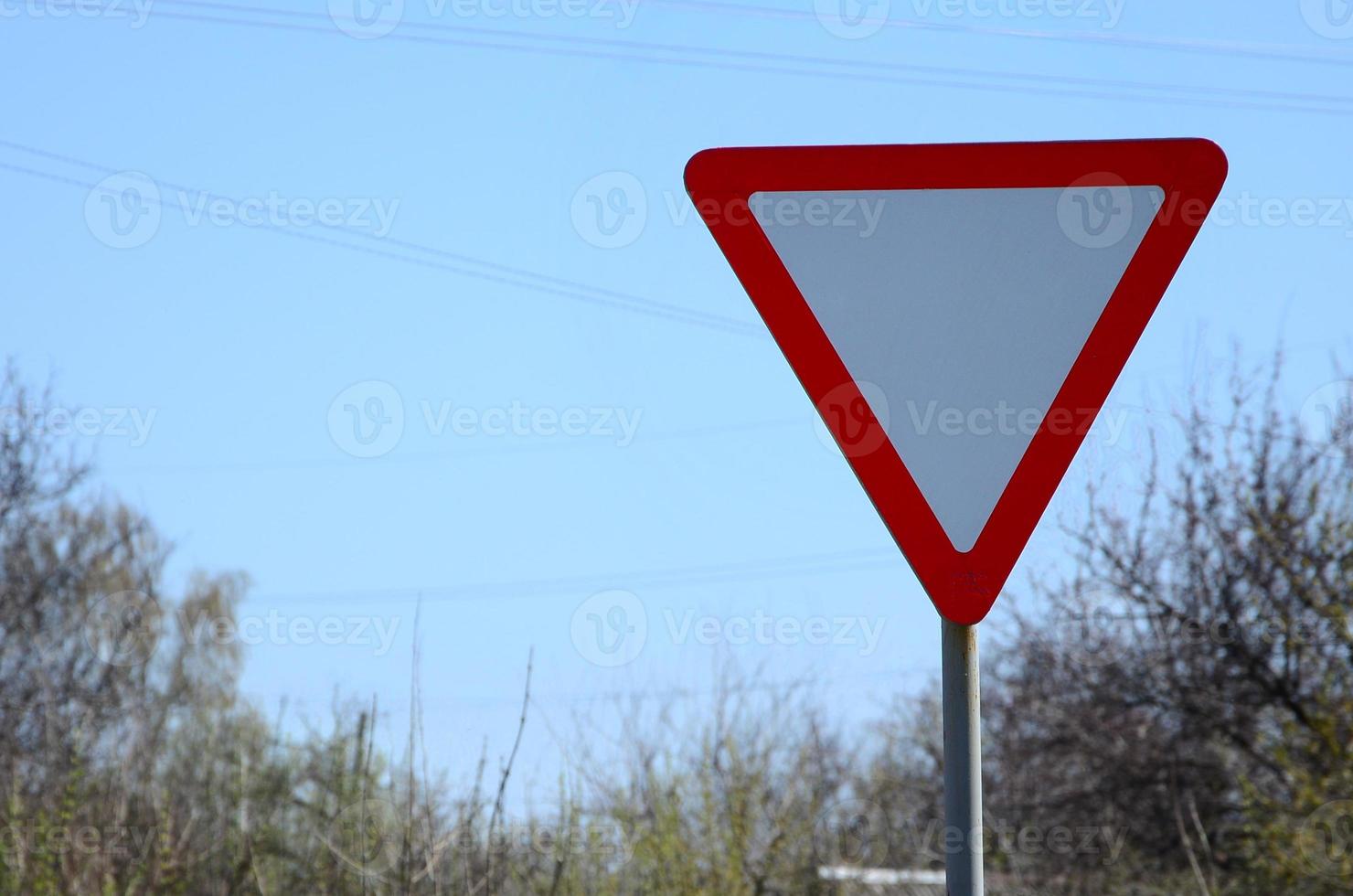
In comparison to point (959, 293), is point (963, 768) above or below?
below

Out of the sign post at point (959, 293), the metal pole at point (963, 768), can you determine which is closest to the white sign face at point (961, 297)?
the sign post at point (959, 293)

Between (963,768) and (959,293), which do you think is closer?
(963,768)

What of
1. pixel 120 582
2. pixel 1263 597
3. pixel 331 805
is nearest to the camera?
Answer: pixel 331 805

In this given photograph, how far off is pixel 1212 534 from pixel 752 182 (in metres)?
10.4

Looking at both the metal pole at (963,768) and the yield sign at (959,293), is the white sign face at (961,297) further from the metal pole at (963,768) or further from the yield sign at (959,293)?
the metal pole at (963,768)

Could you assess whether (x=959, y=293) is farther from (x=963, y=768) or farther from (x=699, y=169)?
(x=963, y=768)

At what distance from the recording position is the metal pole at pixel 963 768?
1764mm

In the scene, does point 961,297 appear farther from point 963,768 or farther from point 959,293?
point 963,768

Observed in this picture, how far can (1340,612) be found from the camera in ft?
32.7

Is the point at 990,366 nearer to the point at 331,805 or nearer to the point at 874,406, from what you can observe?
the point at 874,406

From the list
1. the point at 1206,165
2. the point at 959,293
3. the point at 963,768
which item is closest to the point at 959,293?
the point at 959,293

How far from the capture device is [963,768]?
5.89 feet

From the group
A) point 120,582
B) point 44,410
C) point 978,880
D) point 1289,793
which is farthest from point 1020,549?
point 120,582

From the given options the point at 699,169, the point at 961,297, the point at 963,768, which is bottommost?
the point at 963,768
